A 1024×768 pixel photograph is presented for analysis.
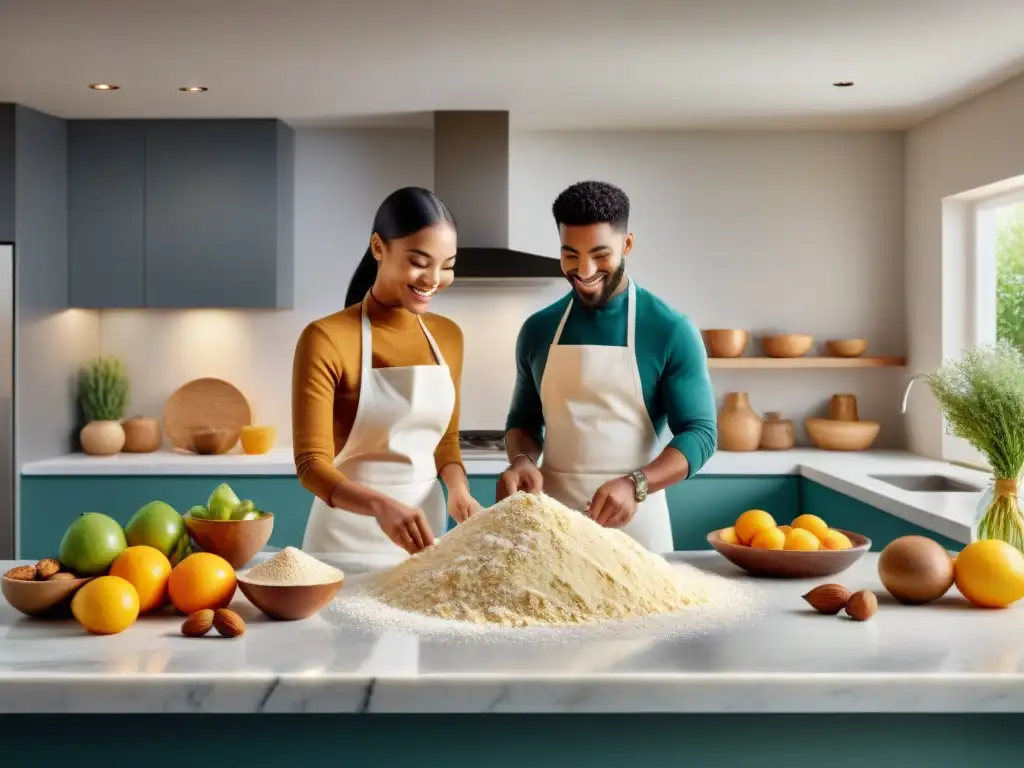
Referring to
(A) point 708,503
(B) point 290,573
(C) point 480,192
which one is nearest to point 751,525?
(B) point 290,573

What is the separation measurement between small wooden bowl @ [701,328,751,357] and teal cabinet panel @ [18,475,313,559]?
6.11 ft

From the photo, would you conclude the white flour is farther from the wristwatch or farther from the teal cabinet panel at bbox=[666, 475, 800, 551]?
the teal cabinet panel at bbox=[666, 475, 800, 551]

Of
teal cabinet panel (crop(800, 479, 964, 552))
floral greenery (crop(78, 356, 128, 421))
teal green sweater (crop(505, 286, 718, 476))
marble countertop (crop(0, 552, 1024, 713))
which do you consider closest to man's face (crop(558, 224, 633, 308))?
teal green sweater (crop(505, 286, 718, 476))

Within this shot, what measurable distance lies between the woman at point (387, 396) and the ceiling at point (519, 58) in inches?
43.7

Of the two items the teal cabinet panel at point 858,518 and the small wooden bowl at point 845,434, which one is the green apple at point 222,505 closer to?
the teal cabinet panel at point 858,518

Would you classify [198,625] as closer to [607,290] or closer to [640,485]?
[640,485]

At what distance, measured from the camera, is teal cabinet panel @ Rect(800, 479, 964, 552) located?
10.4 feet

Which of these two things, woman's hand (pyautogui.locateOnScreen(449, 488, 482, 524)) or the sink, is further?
the sink

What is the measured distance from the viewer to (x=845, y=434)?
176 inches

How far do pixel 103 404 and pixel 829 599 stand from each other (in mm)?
3660

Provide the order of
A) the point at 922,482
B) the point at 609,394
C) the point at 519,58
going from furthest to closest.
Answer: the point at 922,482 < the point at 519,58 < the point at 609,394

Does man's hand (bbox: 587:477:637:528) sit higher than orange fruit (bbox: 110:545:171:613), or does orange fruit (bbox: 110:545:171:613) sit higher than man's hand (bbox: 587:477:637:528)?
man's hand (bbox: 587:477:637:528)

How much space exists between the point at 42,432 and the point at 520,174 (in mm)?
2299

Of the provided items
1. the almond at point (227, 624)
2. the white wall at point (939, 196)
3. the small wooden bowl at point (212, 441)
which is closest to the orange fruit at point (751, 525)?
the almond at point (227, 624)
